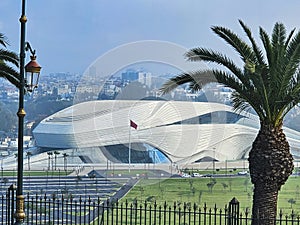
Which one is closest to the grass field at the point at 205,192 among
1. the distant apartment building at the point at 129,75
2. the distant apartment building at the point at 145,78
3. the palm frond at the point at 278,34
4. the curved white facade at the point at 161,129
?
the palm frond at the point at 278,34

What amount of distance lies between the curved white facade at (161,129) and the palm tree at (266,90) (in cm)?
4883

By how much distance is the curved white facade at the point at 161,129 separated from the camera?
2483 inches

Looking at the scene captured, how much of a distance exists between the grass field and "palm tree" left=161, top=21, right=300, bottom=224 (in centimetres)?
1248

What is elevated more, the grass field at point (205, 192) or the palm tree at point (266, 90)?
the palm tree at point (266, 90)

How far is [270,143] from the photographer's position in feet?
39.7

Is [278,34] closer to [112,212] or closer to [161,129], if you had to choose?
[112,212]

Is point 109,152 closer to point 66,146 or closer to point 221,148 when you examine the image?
point 66,146

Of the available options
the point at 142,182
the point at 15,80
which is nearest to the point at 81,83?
the point at 142,182

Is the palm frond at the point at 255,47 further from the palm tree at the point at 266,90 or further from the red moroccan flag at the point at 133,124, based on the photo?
the red moroccan flag at the point at 133,124

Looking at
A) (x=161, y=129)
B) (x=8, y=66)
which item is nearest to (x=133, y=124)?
(x=161, y=129)

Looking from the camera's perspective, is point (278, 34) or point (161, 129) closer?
point (278, 34)

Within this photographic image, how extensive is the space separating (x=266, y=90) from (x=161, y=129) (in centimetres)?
5180

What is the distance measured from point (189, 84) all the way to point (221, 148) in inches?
2082

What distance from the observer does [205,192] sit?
105ft
